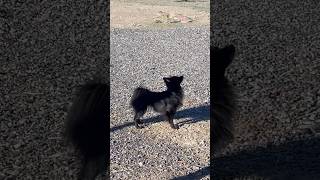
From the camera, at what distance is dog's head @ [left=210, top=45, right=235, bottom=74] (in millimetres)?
3117

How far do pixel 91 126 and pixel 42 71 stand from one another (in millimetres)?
406

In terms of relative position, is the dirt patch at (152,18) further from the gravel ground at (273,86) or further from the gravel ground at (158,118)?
the gravel ground at (273,86)

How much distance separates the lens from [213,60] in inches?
123

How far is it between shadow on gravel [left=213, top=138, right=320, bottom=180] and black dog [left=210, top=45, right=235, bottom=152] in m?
0.13

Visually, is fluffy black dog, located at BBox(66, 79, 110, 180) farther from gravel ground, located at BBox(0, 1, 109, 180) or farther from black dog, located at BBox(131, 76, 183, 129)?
black dog, located at BBox(131, 76, 183, 129)

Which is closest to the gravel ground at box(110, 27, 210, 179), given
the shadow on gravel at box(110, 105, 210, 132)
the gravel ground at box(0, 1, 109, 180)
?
the shadow on gravel at box(110, 105, 210, 132)

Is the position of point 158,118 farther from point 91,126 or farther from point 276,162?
point 91,126

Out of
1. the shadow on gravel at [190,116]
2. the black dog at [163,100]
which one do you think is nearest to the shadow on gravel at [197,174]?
the black dog at [163,100]

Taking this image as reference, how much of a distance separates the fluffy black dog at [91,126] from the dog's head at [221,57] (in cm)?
63

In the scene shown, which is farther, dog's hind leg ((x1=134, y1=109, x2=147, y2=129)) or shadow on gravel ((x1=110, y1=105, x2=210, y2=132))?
shadow on gravel ((x1=110, y1=105, x2=210, y2=132))

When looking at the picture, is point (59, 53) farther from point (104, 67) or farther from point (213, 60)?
point (213, 60)

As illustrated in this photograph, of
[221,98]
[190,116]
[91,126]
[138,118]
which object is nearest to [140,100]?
[138,118]

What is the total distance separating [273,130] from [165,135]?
9.25 feet

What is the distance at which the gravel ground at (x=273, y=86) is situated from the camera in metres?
3.13
